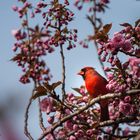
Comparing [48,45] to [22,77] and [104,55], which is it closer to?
[22,77]

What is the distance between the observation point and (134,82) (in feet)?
11.5

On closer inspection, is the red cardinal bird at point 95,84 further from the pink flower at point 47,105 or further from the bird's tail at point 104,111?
the pink flower at point 47,105

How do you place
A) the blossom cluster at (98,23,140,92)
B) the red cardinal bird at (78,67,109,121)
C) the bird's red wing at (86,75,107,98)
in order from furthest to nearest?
the bird's red wing at (86,75,107,98) → the red cardinal bird at (78,67,109,121) → the blossom cluster at (98,23,140,92)

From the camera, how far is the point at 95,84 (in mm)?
5438

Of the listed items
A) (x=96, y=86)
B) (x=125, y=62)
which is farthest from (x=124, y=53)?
(x=96, y=86)

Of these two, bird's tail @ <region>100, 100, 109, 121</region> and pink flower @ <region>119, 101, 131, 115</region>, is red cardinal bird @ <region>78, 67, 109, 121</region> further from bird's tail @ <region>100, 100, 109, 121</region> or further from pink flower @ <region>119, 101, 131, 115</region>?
pink flower @ <region>119, 101, 131, 115</region>

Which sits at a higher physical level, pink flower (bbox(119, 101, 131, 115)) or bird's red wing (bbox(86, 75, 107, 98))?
bird's red wing (bbox(86, 75, 107, 98))

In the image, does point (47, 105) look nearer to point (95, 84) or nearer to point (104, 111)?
point (104, 111)

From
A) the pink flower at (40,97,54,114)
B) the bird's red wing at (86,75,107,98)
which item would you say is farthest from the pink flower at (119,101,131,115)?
the bird's red wing at (86,75,107,98)

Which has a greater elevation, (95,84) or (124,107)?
(95,84)

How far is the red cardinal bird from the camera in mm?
4668

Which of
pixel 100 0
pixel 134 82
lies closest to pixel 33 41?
pixel 100 0

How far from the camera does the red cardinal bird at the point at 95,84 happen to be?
467 centimetres

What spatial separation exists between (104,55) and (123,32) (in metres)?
0.31
